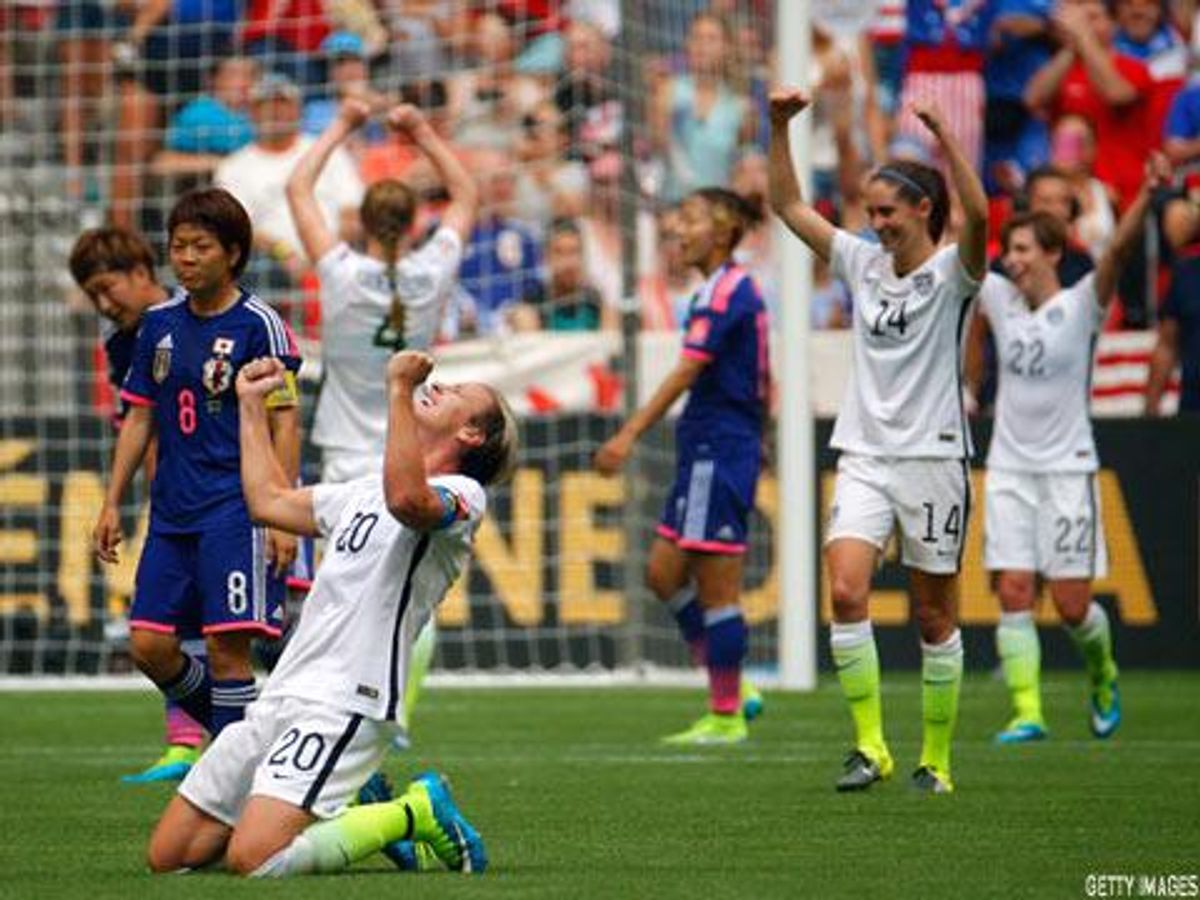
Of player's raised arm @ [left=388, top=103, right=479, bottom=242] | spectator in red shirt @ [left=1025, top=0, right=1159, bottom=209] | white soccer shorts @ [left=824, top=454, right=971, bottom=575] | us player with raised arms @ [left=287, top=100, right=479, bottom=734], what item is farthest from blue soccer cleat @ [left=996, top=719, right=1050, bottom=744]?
spectator in red shirt @ [left=1025, top=0, right=1159, bottom=209]

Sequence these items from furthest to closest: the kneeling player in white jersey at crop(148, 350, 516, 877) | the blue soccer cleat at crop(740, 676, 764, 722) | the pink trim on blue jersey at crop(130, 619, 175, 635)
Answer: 1. the blue soccer cleat at crop(740, 676, 764, 722)
2. the pink trim on blue jersey at crop(130, 619, 175, 635)
3. the kneeling player in white jersey at crop(148, 350, 516, 877)

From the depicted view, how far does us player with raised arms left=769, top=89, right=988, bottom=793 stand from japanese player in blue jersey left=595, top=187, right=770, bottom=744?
2.46 metres

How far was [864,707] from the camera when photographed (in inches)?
410

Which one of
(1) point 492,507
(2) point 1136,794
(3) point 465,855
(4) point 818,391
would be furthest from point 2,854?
(4) point 818,391

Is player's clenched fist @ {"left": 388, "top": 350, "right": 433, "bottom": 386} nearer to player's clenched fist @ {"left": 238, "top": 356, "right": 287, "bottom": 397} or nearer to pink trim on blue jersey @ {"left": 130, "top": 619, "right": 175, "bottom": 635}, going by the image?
player's clenched fist @ {"left": 238, "top": 356, "right": 287, "bottom": 397}

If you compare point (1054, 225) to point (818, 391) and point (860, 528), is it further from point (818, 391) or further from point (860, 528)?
point (818, 391)

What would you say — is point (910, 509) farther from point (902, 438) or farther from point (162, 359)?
point (162, 359)

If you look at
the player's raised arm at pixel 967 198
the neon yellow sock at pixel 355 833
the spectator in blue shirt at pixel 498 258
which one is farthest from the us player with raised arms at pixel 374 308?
the neon yellow sock at pixel 355 833

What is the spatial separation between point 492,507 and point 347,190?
254 centimetres

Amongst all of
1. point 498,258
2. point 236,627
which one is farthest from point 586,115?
point 236,627

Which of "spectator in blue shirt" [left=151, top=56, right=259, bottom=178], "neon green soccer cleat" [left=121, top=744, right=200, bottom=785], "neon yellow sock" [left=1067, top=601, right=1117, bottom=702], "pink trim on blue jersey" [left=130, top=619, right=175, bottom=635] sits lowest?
"neon green soccer cleat" [left=121, top=744, right=200, bottom=785]

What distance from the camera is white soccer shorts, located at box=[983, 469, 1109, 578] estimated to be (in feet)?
44.1

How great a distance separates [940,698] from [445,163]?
373 cm

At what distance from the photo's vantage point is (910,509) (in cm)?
1038
